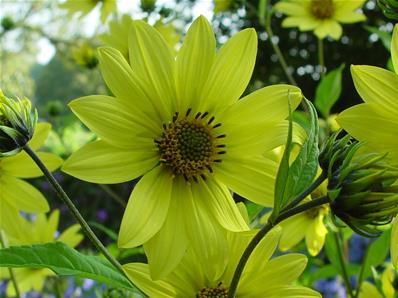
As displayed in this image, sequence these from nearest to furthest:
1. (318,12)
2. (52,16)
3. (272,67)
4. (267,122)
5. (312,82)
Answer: (267,122) < (318,12) < (312,82) < (272,67) < (52,16)

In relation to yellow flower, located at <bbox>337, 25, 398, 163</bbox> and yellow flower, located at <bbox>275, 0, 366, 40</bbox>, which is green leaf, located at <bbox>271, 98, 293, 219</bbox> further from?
yellow flower, located at <bbox>275, 0, 366, 40</bbox>

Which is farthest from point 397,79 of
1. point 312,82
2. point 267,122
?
point 312,82

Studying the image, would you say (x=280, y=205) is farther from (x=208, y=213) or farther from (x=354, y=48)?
(x=354, y=48)

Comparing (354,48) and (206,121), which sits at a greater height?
(206,121)

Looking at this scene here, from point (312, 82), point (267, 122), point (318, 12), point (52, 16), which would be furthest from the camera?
point (52, 16)

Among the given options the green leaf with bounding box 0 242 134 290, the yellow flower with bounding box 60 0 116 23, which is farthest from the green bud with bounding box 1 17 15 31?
the green leaf with bounding box 0 242 134 290

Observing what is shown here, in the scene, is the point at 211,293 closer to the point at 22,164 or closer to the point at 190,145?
the point at 190,145

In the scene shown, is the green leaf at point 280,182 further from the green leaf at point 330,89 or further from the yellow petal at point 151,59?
the green leaf at point 330,89
